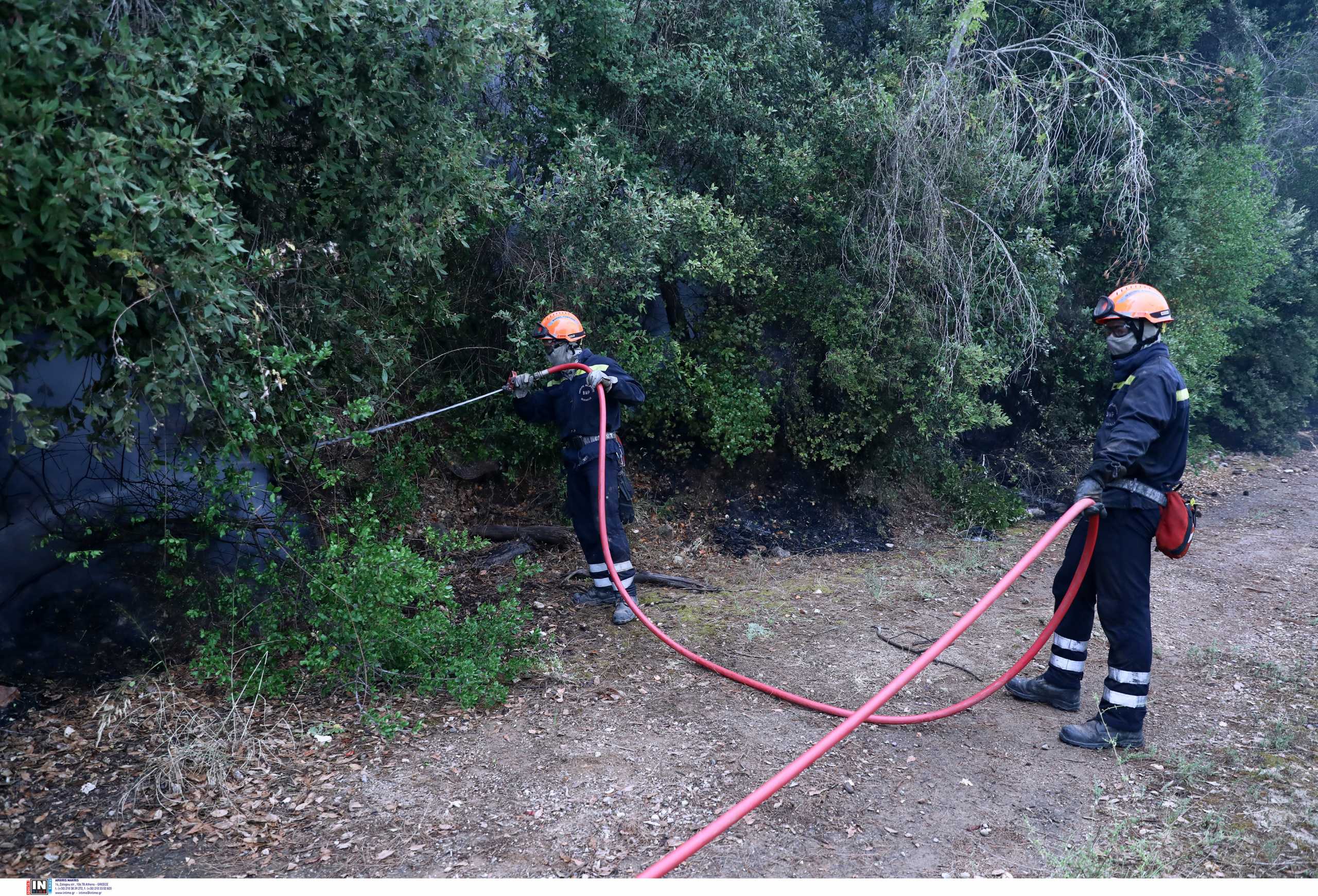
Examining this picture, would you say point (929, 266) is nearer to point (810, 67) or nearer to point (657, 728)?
point (810, 67)

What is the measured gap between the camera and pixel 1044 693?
4734 millimetres

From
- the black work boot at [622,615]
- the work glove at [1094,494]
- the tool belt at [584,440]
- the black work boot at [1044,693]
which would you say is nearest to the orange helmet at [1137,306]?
the work glove at [1094,494]

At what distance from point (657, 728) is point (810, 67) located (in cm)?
628

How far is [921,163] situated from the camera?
7.06 meters

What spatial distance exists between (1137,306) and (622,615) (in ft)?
11.6

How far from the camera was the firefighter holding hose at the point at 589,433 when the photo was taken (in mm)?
5883

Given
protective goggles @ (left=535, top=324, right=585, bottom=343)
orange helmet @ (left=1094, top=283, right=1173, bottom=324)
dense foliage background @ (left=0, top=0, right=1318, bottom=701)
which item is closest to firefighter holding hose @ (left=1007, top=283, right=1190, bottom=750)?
orange helmet @ (left=1094, top=283, right=1173, bottom=324)

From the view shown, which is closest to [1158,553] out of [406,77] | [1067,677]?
[1067,677]

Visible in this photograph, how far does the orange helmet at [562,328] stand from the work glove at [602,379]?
11.7 inches

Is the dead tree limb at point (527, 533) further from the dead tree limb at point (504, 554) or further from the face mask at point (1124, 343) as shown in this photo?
the face mask at point (1124, 343)

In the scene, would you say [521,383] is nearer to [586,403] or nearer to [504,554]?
[586,403]

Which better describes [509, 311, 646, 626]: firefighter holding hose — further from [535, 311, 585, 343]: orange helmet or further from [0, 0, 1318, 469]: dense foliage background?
[0, 0, 1318, 469]: dense foliage background

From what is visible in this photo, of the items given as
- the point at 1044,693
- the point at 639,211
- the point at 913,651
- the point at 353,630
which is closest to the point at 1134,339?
the point at 1044,693

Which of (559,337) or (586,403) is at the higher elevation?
(559,337)
